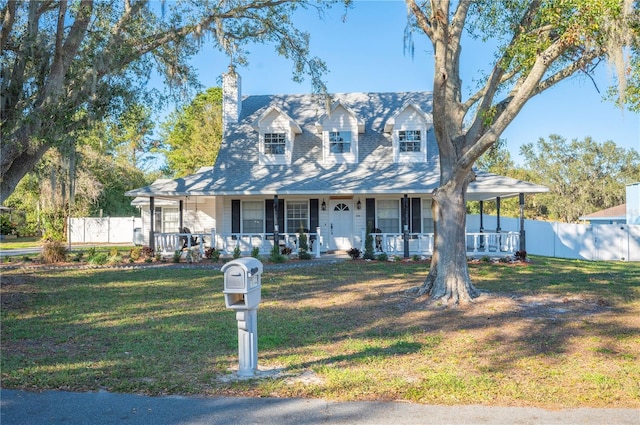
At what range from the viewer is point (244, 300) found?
5.04m

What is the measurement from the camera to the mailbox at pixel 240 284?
4.98 meters

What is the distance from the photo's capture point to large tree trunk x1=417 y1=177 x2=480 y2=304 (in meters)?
9.37

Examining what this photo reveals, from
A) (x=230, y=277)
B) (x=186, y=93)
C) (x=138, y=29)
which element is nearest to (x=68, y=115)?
(x=138, y=29)

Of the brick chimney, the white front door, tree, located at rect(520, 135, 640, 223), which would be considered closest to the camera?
the white front door

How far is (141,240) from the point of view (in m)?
27.8

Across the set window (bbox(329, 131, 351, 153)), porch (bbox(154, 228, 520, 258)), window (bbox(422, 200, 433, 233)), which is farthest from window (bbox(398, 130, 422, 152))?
porch (bbox(154, 228, 520, 258))

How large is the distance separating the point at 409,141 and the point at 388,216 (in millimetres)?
3073

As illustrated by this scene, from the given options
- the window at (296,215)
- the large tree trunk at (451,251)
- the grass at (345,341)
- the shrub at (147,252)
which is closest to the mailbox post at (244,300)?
the grass at (345,341)

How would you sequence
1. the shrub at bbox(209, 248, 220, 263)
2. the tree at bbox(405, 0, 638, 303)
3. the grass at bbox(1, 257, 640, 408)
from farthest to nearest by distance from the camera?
the shrub at bbox(209, 248, 220, 263) → the tree at bbox(405, 0, 638, 303) → the grass at bbox(1, 257, 640, 408)

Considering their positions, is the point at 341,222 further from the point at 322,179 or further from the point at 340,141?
Result: the point at 340,141

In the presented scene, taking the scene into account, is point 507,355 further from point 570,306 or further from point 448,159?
point 448,159

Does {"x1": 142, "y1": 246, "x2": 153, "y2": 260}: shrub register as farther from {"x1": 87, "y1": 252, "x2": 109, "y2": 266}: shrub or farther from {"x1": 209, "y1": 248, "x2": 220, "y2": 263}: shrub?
{"x1": 209, "y1": 248, "x2": 220, "y2": 263}: shrub

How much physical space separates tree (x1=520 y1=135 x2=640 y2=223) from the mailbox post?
155ft

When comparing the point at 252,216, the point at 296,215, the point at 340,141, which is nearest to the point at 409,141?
the point at 340,141
